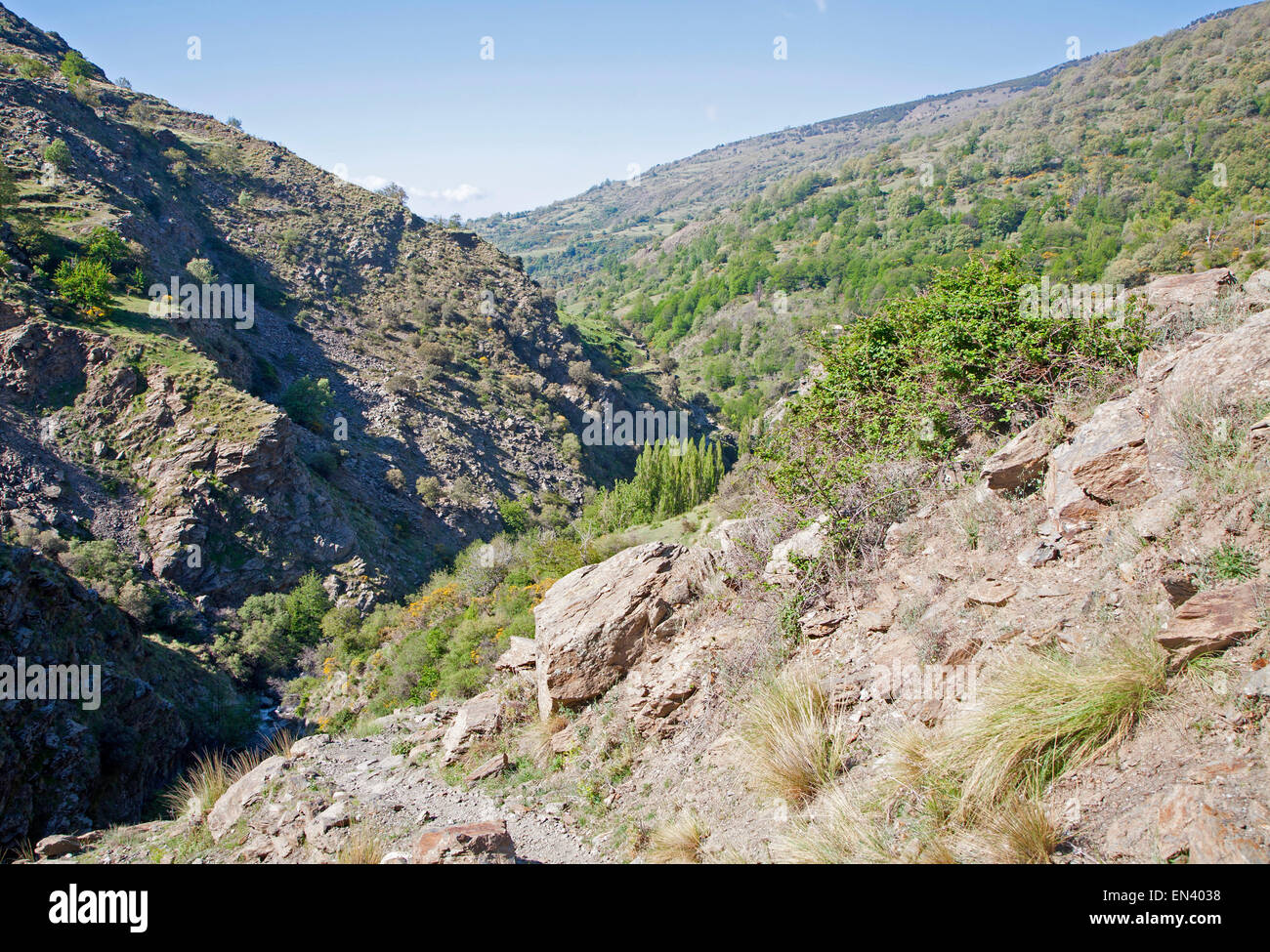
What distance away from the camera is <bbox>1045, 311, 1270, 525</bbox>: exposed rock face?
3.88 meters

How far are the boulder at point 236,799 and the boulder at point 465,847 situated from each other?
10.1 ft

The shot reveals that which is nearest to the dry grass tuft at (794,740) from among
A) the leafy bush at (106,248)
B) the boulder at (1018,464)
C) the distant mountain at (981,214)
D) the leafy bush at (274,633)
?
the boulder at (1018,464)

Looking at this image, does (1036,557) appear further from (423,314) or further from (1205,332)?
(423,314)

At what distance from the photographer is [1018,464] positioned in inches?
195

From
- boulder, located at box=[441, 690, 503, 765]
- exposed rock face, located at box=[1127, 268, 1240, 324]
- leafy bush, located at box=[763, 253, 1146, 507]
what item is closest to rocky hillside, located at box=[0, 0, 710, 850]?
boulder, located at box=[441, 690, 503, 765]

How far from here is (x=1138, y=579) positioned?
3527mm

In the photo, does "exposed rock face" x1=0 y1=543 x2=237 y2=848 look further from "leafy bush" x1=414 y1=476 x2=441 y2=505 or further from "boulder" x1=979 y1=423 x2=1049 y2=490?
"leafy bush" x1=414 y1=476 x2=441 y2=505

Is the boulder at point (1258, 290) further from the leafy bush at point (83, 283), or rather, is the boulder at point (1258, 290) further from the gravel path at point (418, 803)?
the leafy bush at point (83, 283)

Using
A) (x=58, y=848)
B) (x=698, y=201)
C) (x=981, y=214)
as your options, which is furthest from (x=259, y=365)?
(x=698, y=201)

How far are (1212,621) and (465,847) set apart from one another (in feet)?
13.9

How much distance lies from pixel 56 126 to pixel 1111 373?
41.3 meters

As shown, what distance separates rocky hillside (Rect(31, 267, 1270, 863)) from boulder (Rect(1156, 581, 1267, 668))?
0.01 m

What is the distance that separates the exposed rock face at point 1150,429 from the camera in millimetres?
3885

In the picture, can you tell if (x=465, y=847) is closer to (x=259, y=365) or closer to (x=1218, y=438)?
(x=1218, y=438)
